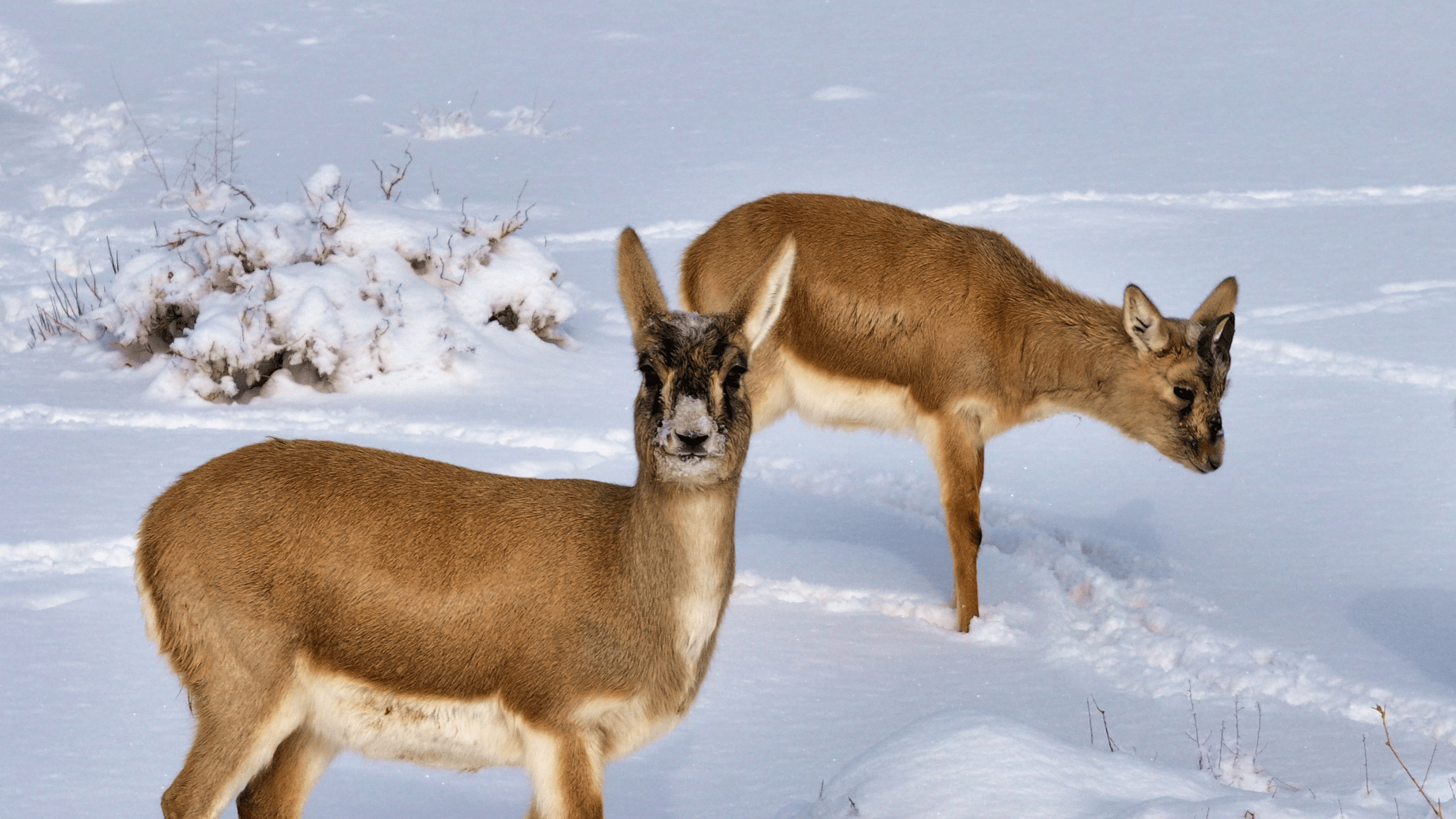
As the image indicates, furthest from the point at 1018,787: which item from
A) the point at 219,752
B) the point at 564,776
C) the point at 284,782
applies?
the point at 219,752

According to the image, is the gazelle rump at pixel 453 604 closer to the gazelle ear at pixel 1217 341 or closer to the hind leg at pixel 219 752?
the hind leg at pixel 219 752

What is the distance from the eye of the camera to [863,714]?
306 inches

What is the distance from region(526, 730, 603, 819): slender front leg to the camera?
5.18 meters

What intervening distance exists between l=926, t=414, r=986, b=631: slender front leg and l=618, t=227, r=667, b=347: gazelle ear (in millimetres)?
4067

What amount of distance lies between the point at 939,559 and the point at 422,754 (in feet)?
18.1

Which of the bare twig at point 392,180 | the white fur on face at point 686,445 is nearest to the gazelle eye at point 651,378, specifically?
the white fur on face at point 686,445

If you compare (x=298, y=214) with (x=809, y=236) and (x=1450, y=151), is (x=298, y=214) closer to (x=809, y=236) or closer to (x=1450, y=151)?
(x=809, y=236)

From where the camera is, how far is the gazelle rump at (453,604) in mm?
5164

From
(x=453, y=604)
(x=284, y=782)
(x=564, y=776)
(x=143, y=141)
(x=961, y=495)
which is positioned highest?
(x=143, y=141)

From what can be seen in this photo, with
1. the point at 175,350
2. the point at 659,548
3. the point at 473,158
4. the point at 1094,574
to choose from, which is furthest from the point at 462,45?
Result: the point at 659,548

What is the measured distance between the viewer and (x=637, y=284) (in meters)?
5.63

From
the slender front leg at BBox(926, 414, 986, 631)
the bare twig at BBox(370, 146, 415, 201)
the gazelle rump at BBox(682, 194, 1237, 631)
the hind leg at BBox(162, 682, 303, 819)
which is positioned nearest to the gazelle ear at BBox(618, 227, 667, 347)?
the hind leg at BBox(162, 682, 303, 819)

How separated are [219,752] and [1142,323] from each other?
617 cm

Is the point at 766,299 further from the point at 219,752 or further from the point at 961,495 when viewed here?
the point at 961,495
